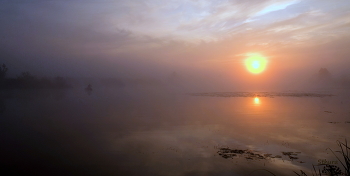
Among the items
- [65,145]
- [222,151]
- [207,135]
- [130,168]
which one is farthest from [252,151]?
[65,145]

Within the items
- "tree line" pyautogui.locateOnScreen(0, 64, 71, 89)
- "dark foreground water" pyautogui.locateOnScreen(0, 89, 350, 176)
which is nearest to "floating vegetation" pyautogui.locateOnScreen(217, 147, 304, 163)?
"dark foreground water" pyautogui.locateOnScreen(0, 89, 350, 176)

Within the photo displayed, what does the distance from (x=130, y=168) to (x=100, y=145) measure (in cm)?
369

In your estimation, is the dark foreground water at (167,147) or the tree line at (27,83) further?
the tree line at (27,83)

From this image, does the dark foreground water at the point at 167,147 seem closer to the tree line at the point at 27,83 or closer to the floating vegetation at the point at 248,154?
the floating vegetation at the point at 248,154

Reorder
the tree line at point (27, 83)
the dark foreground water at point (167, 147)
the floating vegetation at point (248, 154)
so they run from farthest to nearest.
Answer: the tree line at point (27, 83), the floating vegetation at point (248, 154), the dark foreground water at point (167, 147)

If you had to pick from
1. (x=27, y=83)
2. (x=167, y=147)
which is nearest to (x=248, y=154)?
(x=167, y=147)

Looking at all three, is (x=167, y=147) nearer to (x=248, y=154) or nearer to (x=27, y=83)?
(x=248, y=154)

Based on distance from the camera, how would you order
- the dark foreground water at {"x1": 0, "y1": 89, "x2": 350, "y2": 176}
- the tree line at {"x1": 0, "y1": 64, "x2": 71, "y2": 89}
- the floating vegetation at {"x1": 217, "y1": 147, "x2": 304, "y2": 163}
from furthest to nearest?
the tree line at {"x1": 0, "y1": 64, "x2": 71, "y2": 89}, the floating vegetation at {"x1": 217, "y1": 147, "x2": 304, "y2": 163}, the dark foreground water at {"x1": 0, "y1": 89, "x2": 350, "y2": 176}

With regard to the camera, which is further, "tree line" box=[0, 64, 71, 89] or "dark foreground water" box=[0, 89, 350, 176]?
"tree line" box=[0, 64, 71, 89]

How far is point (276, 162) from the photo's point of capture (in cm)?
916

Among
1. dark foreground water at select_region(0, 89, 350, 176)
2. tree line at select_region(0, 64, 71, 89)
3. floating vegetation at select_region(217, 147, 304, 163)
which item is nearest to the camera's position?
dark foreground water at select_region(0, 89, 350, 176)

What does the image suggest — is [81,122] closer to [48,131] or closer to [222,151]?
[48,131]

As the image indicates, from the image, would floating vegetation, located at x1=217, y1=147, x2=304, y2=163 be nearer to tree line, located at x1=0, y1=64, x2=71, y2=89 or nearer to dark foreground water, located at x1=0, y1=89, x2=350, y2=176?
dark foreground water, located at x1=0, y1=89, x2=350, y2=176

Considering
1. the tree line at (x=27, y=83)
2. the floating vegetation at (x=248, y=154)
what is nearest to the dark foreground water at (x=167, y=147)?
the floating vegetation at (x=248, y=154)
